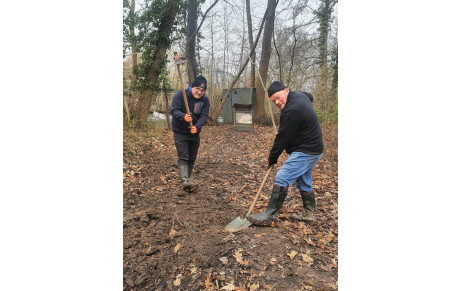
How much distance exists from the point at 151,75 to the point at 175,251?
1.97 m

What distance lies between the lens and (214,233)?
2350 millimetres

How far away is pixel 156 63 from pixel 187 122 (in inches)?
37.2

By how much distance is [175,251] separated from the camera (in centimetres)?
198

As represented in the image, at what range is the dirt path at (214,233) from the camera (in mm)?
1676

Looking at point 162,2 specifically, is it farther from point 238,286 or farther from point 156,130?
point 238,286

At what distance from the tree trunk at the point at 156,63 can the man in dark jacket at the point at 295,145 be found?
1.45 m

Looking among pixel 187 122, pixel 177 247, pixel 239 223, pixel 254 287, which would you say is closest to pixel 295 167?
pixel 239 223

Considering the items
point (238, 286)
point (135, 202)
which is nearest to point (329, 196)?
point (238, 286)

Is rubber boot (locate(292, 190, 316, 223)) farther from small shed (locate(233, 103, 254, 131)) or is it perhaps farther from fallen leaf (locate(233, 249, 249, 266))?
small shed (locate(233, 103, 254, 131))

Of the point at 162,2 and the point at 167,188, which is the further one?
the point at 167,188

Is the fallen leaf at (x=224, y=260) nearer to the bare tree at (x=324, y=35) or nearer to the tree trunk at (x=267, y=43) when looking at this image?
the bare tree at (x=324, y=35)

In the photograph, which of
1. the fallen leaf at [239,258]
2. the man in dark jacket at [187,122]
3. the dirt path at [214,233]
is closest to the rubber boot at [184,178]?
the man in dark jacket at [187,122]

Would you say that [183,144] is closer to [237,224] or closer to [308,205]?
[237,224]

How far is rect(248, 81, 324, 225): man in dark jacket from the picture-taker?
232 centimetres
